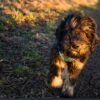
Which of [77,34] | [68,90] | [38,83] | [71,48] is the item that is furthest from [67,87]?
[77,34]

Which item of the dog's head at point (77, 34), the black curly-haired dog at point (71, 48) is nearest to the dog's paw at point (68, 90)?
the black curly-haired dog at point (71, 48)

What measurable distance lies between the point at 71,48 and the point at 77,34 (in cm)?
21

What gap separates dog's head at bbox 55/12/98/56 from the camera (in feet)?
18.2

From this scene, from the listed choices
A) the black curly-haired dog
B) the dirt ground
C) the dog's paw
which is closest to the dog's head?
the black curly-haired dog

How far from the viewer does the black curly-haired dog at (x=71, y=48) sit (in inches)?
219

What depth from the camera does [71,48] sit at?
5.64 meters

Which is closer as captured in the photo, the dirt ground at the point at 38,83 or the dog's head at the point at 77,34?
the dog's head at the point at 77,34

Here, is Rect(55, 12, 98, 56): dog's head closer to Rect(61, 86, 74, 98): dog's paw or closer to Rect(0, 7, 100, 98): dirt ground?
Rect(61, 86, 74, 98): dog's paw

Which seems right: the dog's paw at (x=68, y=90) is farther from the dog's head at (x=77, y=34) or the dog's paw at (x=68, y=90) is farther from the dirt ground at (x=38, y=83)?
the dog's head at (x=77, y=34)

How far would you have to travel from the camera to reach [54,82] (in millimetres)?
6293

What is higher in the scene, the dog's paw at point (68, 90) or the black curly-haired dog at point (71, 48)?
the black curly-haired dog at point (71, 48)

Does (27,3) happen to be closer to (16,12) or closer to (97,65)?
(16,12)

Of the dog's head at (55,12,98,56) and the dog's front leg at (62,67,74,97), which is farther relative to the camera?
the dog's front leg at (62,67,74,97)

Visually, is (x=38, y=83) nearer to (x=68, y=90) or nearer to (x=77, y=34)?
(x=68, y=90)
